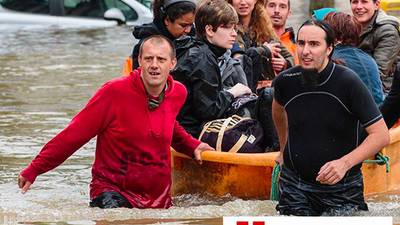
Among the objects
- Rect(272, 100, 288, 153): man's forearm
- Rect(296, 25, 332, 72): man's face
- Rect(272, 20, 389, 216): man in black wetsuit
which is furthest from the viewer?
Rect(272, 100, 288, 153): man's forearm

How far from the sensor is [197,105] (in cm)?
909

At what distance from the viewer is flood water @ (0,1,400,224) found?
8.60 meters

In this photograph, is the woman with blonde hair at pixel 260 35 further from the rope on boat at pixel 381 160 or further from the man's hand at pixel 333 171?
the man's hand at pixel 333 171

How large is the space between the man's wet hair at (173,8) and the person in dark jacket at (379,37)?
79.2 inches

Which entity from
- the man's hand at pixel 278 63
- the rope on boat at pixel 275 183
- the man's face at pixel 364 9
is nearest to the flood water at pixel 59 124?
the rope on boat at pixel 275 183

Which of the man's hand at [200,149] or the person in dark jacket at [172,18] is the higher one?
the person in dark jacket at [172,18]

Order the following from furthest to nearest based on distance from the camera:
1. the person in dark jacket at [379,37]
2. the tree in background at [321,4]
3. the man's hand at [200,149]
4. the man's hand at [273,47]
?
the tree in background at [321,4]
the person in dark jacket at [379,37]
the man's hand at [273,47]
the man's hand at [200,149]

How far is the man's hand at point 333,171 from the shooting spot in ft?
23.9

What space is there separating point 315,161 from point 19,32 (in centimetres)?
1768

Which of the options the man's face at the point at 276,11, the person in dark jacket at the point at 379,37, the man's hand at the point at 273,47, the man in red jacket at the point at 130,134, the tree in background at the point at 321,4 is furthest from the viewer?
the tree in background at the point at 321,4

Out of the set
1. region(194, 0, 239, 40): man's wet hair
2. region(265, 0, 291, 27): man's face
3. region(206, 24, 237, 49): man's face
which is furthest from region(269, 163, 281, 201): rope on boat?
region(265, 0, 291, 27): man's face

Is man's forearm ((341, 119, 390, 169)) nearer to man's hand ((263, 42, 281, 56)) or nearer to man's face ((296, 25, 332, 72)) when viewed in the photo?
man's face ((296, 25, 332, 72))

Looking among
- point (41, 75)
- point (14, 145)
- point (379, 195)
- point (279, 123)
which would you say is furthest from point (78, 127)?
point (41, 75)

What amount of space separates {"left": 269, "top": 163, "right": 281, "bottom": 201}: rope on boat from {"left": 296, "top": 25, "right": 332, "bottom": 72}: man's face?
94 centimetres
